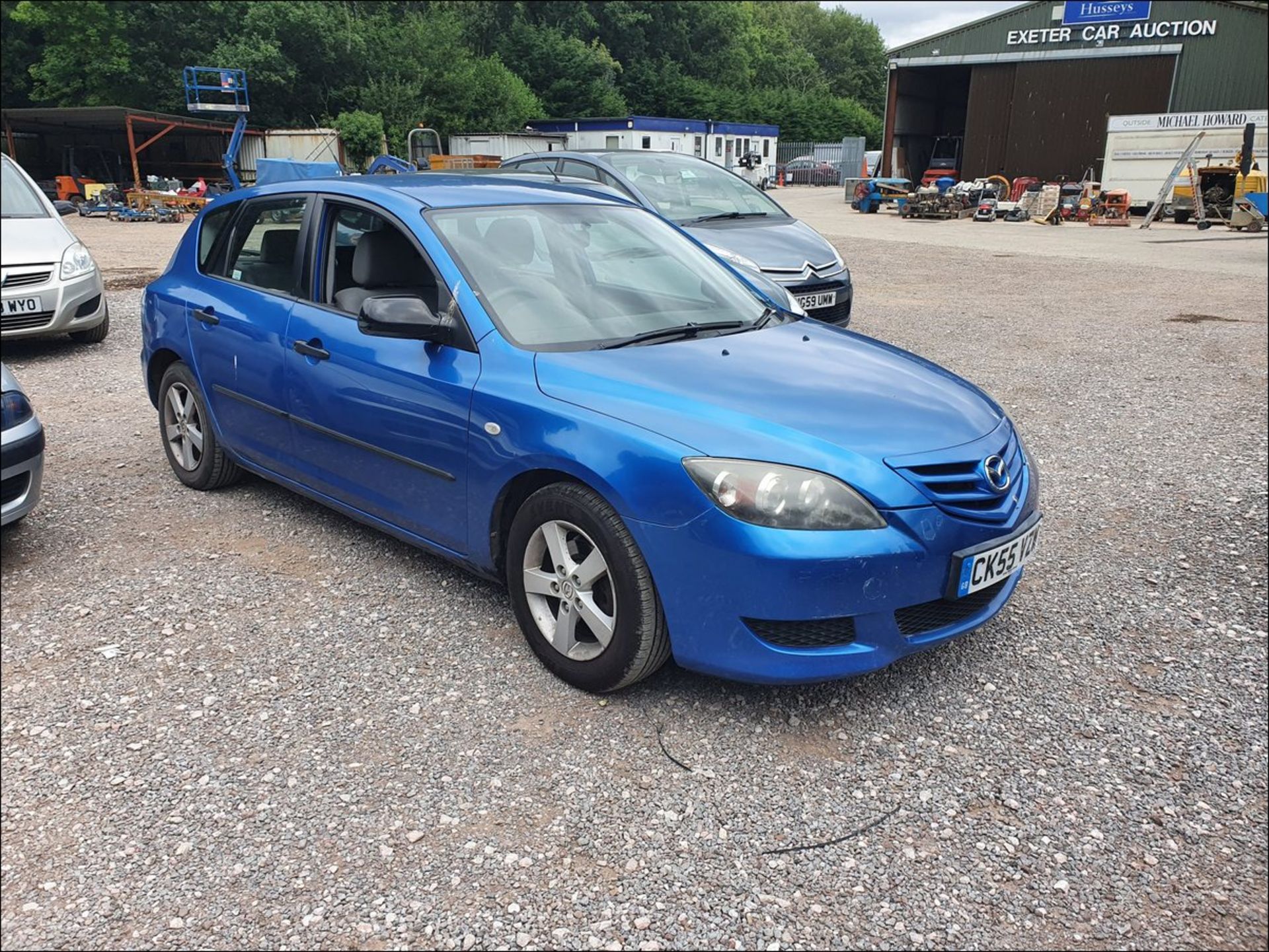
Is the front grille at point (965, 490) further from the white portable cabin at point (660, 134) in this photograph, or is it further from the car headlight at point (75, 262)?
the white portable cabin at point (660, 134)

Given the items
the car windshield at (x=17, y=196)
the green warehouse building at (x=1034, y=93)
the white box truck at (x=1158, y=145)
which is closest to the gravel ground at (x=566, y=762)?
the car windshield at (x=17, y=196)

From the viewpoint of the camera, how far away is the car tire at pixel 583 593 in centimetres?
280

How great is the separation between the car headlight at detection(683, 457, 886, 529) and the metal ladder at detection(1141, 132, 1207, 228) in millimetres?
23669

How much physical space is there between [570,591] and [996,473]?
132cm

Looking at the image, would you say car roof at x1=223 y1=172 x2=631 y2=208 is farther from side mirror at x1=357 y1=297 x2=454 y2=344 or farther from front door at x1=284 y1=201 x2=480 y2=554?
side mirror at x1=357 y1=297 x2=454 y2=344

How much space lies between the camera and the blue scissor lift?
1024 inches

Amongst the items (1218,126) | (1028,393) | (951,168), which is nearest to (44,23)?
(951,168)

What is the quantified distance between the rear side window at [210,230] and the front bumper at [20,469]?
3.83 feet

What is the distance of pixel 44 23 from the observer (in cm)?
3522

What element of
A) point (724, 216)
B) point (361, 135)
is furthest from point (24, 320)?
point (361, 135)

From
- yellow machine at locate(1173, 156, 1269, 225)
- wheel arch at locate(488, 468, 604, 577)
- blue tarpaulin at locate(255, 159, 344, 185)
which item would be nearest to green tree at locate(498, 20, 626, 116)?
blue tarpaulin at locate(255, 159, 344, 185)

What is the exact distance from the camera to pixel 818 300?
7758mm

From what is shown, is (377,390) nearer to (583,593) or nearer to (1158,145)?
(583,593)

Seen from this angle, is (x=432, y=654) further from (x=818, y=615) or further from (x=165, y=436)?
(x=165, y=436)
